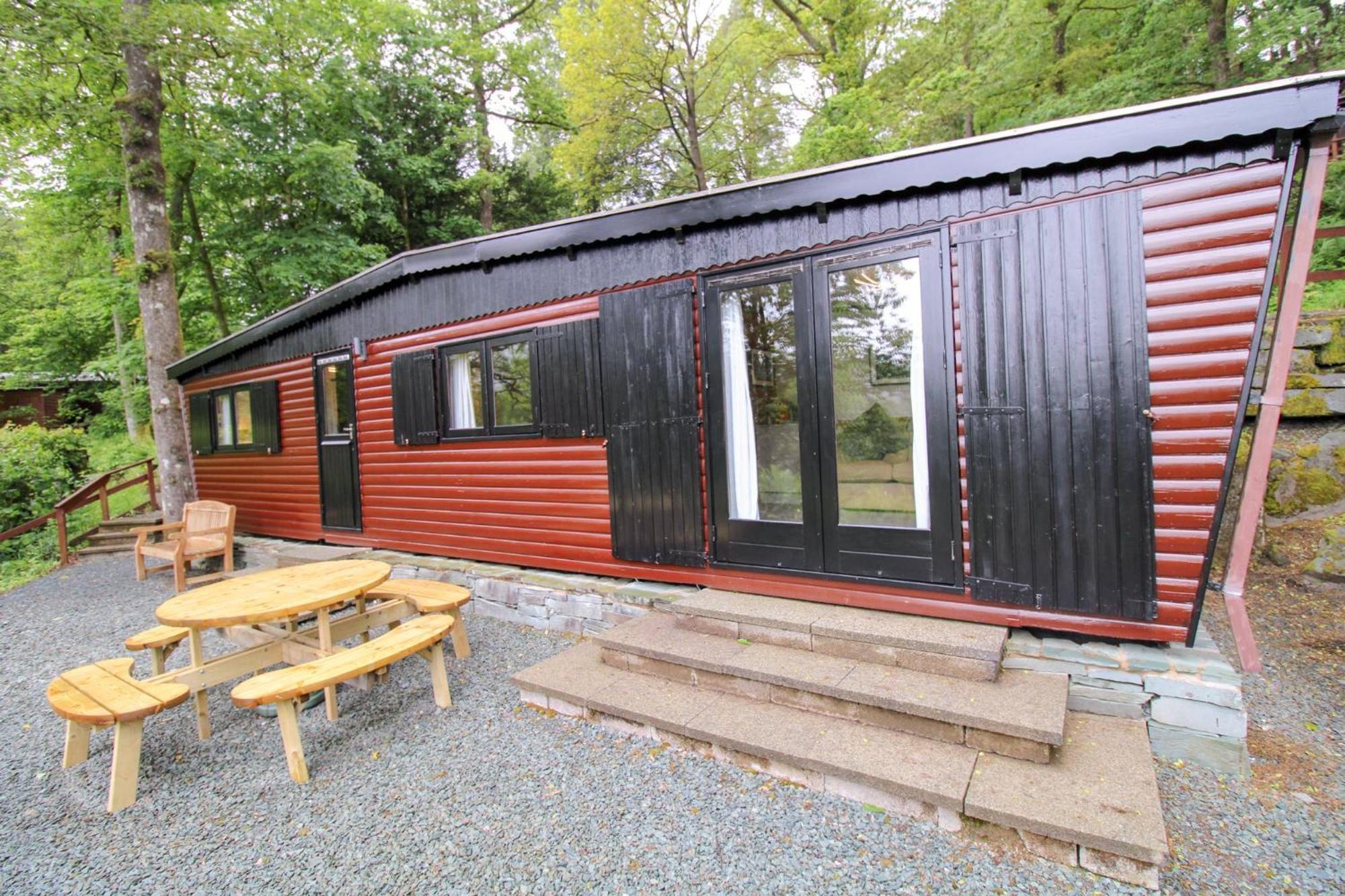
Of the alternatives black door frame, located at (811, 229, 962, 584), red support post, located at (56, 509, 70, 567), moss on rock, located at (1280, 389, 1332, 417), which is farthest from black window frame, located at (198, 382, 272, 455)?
moss on rock, located at (1280, 389, 1332, 417)

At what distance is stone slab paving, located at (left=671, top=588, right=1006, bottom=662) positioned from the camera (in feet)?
9.35

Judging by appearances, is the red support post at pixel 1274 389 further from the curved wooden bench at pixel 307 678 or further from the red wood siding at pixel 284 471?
the red wood siding at pixel 284 471

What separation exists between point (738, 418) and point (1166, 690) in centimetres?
249

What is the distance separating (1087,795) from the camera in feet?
6.91

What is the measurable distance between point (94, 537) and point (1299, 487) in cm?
1434

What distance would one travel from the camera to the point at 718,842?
2221mm

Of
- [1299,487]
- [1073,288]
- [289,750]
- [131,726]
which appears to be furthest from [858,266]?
[1299,487]

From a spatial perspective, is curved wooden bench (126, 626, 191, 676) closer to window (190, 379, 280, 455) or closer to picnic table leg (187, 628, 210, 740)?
picnic table leg (187, 628, 210, 740)

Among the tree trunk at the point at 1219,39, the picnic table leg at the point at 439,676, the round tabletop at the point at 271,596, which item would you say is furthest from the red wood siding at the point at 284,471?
the tree trunk at the point at 1219,39

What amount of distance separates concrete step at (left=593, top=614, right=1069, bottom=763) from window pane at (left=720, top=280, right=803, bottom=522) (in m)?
0.93

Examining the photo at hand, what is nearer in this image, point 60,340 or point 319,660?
point 319,660

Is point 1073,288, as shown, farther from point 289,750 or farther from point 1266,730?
point 289,750

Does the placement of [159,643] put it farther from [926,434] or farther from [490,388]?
[926,434]

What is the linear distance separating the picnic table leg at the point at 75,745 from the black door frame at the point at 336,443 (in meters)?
3.59
